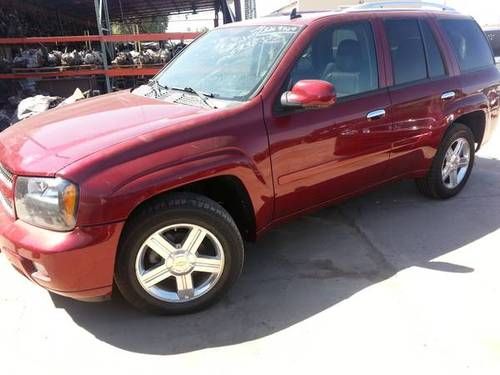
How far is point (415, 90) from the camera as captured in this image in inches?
171

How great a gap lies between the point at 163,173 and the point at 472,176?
4.25 metres

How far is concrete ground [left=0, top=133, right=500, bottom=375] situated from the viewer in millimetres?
2836

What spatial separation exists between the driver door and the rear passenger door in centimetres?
18

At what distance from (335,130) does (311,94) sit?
52 centimetres

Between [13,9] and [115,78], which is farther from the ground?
[13,9]

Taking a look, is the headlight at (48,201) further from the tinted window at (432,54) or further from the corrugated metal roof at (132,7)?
the corrugated metal roof at (132,7)

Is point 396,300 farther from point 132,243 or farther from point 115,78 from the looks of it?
point 115,78

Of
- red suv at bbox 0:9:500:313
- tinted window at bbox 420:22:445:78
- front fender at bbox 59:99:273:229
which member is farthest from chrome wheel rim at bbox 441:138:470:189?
front fender at bbox 59:99:273:229

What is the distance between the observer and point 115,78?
10.6m

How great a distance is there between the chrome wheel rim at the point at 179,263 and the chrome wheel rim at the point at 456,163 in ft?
8.98

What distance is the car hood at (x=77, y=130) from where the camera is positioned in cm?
289

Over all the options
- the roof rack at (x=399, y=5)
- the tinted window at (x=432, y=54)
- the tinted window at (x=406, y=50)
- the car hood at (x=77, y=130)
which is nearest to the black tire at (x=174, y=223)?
the car hood at (x=77, y=130)

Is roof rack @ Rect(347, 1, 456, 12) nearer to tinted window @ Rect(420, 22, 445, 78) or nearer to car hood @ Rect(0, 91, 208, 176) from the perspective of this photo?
tinted window @ Rect(420, 22, 445, 78)

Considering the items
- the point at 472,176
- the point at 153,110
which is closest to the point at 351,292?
the point at 153,110
